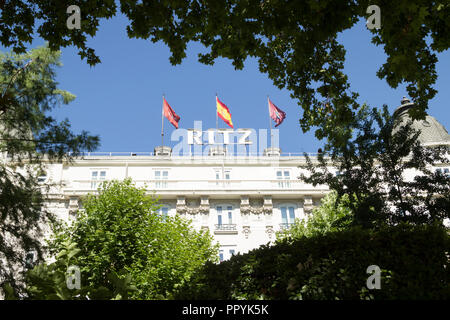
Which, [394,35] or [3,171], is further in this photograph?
[3,171]

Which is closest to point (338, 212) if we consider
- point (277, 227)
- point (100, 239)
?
point (277, 227)

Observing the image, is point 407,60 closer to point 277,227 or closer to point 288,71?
point 288,71

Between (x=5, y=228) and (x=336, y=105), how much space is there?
13078mm

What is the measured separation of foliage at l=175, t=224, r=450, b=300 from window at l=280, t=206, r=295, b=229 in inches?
955

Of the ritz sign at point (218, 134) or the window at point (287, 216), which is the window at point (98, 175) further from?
the window at point (287, 216)

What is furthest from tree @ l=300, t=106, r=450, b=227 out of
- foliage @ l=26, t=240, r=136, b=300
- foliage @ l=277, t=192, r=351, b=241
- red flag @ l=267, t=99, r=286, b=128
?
red flag @ l=267, t=99, r=286, b=128

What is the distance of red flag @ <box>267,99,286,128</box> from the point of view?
35938 millimetres

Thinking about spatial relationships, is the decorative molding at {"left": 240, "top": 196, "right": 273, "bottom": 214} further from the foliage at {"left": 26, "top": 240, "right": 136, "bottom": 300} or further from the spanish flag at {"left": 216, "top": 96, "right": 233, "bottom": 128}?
the foliage at {"left": 26, "top": 240, "right": 136, "bottom": 300}

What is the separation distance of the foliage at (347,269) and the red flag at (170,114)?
29.7 meters

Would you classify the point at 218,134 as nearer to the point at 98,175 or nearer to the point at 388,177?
the point at 98,175

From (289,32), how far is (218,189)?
24716 mm

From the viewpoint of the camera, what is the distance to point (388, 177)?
17.3m

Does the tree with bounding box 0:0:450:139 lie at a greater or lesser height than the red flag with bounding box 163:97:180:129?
lesser
